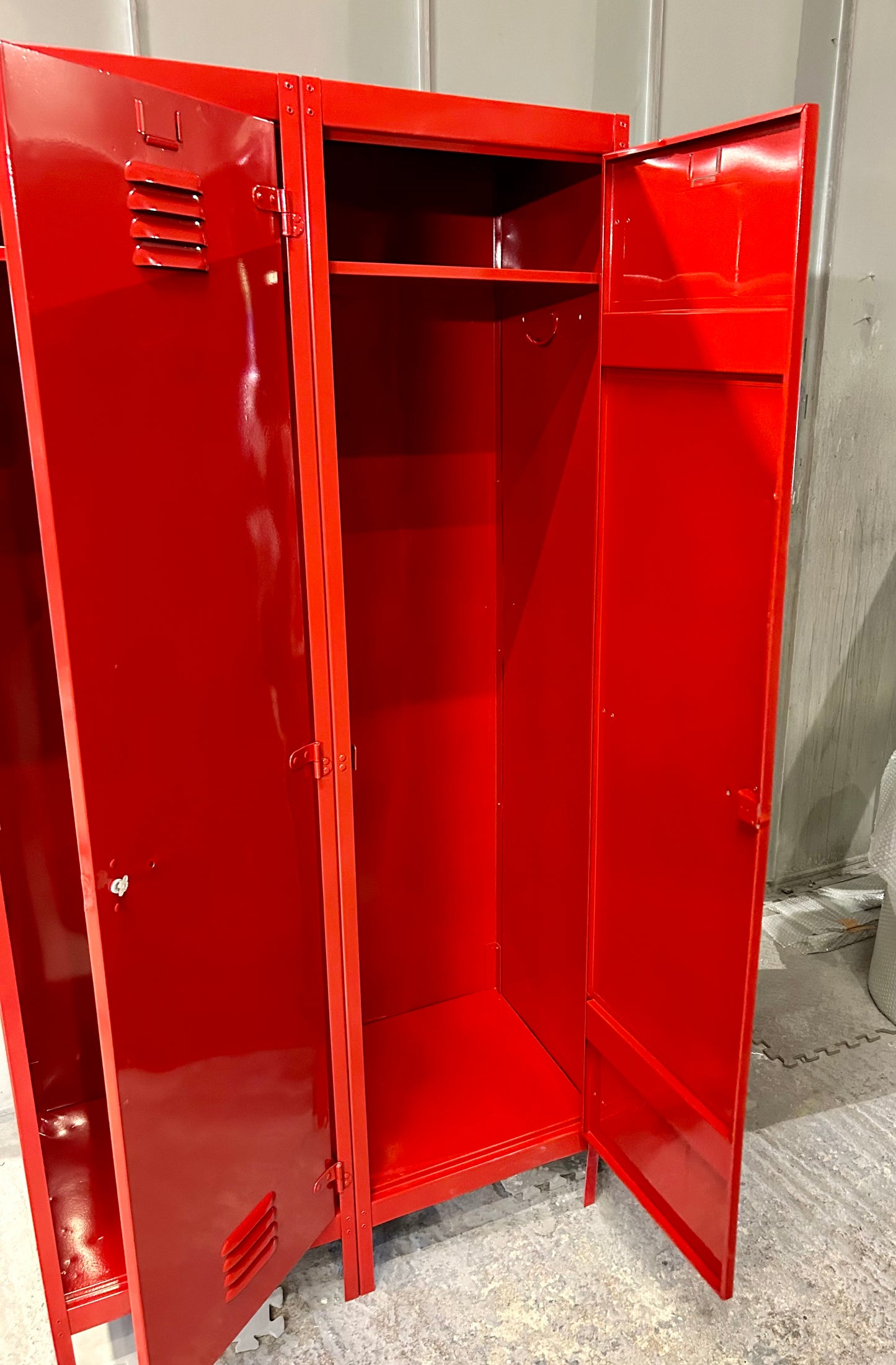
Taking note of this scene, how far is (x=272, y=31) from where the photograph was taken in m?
2.27

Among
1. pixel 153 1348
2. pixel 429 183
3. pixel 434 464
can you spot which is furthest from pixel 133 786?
pixel 429 183

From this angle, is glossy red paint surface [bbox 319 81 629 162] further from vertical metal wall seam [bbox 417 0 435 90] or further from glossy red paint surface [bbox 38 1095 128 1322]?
glossy red paint surface [bbox 38 1095 128 1322]

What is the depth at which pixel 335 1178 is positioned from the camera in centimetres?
205

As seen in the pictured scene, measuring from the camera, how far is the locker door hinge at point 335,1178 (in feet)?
6.61

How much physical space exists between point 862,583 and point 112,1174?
3.00m

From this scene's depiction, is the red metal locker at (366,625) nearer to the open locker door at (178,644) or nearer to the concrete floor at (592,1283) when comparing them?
the open locker door at (178,644)

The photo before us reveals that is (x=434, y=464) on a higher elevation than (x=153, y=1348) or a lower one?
higher

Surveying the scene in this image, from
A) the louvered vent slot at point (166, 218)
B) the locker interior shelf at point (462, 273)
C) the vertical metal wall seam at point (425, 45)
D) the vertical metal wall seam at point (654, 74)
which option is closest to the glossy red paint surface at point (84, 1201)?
the louvered vent slot at point (166, 218)

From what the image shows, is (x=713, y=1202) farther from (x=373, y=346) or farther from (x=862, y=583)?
(x=862, y=583)

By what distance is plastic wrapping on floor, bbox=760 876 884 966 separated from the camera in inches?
137

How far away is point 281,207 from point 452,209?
0.76m

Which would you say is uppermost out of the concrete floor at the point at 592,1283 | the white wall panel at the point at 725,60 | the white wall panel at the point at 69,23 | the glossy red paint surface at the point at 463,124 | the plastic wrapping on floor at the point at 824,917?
the white wall panel at the point at 725,60

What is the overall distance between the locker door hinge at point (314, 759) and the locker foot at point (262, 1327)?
3.60 feet

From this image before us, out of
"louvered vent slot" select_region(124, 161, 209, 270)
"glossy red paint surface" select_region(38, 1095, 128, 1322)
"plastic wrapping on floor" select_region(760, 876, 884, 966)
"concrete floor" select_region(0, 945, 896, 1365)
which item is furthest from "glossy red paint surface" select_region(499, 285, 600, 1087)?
"plastic wrapping on floor" select_region(760, 876, 884, 966)
